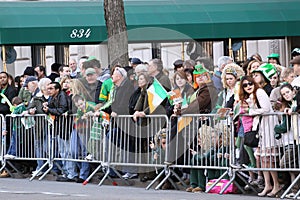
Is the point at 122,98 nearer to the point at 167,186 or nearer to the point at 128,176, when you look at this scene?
the point at 128,176

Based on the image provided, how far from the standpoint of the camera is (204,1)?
101 ft

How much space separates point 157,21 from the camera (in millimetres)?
Result: 30203

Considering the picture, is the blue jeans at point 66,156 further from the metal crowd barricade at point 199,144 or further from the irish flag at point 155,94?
the metal crowd barricade at point 199,144

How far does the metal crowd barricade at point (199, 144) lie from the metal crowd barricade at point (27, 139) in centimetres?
305

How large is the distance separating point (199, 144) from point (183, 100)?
0.83 m

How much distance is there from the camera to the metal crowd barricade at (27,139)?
17.8 metres

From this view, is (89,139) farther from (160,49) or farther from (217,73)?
(160,49)

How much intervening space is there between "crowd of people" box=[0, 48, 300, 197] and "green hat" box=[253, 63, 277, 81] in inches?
0.8

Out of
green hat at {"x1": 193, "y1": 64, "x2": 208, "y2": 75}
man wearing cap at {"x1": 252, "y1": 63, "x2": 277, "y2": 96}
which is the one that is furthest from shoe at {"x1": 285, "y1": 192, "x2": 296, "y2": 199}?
green hat at {"x1": 193, "y1": 64, "x2": 208, "y2": 75}

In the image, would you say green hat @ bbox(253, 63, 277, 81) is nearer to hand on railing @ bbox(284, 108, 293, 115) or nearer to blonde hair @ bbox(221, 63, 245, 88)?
blonde hair @ bbox(221, 63, 245, 88)

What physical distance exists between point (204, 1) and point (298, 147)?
57.2 ft

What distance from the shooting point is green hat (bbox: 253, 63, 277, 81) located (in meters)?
14.9

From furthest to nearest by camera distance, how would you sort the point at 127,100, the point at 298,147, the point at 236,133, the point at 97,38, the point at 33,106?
1. the point at 97,38
2. the point at 33,106
3. the point at 127,100
4. the point at 236,133
5. the point at 298,147

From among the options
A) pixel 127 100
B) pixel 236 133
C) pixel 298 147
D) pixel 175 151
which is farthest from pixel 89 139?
pixel 298 147
